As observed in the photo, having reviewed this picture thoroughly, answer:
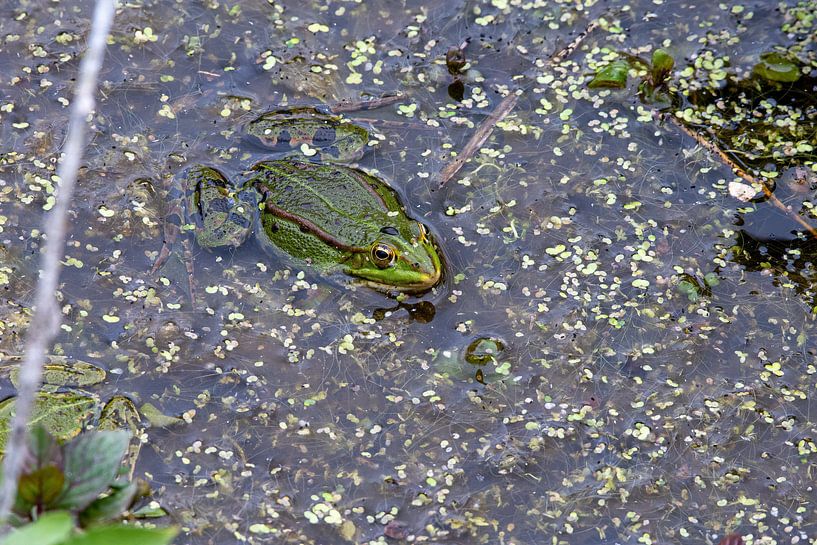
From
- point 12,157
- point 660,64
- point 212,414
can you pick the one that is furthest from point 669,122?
point 12,157

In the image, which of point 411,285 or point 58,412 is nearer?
point 58,412

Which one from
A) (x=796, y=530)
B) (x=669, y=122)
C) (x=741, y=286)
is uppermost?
(x=669, y=122)

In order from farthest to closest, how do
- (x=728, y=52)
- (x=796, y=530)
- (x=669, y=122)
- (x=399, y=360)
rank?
(x=728, y=52) < (x=669, y=122) < (x=399, y=360) < (x=796, y=530)

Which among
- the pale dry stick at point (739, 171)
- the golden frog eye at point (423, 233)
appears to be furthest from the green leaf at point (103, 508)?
the pale dry stick at point (739, 171)

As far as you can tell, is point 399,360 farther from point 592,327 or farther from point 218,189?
point 218,189

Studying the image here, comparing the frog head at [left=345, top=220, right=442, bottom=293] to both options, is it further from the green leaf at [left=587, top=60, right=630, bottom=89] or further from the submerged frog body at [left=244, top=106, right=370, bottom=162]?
the green leaf at [left=587, top=60, right=630, bottom=89]

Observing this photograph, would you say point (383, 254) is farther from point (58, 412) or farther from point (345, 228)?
point (58, 412)

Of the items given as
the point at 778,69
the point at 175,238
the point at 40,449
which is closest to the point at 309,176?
the point at 175,238
